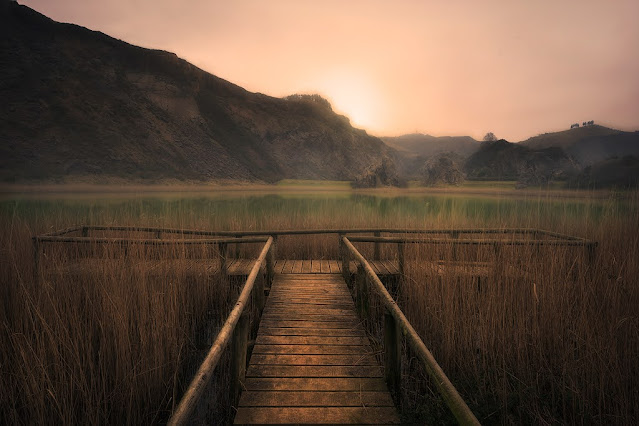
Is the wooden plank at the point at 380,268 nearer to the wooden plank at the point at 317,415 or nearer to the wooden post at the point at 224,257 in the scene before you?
the wooden post at the point at 224,257

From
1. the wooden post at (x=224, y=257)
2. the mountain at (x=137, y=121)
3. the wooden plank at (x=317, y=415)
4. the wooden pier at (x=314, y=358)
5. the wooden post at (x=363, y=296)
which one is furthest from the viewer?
the mountain at (x=137, y=121)

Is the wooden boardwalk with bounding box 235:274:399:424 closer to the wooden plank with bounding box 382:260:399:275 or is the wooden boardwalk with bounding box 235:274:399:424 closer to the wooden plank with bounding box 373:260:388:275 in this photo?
the wooden plank with bounding box 373:260:388:275

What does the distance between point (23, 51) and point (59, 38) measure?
29.6 ft

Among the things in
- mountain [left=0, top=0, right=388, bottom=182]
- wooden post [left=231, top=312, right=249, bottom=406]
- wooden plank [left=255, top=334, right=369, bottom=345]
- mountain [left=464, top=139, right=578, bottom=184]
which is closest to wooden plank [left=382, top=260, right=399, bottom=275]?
wooden plank [left=255, top=334, right=369, bottom=345]

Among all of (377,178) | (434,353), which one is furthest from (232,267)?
(377,178)

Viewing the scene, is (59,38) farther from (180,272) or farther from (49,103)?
(180,272)

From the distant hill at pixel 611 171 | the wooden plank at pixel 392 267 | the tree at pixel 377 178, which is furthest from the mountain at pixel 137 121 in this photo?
the wooden plank at pixel 392 267

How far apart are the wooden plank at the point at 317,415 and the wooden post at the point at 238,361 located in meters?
0.28

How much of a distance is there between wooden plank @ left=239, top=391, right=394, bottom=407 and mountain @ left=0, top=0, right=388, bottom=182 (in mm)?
57932

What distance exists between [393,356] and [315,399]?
717 mm

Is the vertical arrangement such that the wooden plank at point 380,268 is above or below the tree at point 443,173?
below

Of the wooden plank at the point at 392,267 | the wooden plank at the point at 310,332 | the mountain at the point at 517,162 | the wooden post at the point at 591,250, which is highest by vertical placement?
the mountain at the point at 517,162

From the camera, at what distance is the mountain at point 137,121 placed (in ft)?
172

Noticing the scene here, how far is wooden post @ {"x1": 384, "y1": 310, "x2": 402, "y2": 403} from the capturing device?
2.75 metres
